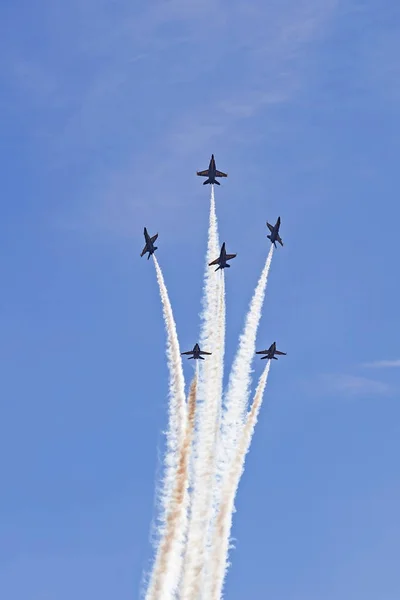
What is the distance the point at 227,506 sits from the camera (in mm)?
133750

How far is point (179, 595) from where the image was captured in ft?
417

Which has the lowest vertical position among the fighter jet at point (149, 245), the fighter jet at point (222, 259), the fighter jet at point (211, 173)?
the fighter jet at point (222, 259)

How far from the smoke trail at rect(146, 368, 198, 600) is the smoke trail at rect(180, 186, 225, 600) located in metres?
1.02

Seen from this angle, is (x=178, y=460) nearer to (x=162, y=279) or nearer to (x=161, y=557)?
(x=161, y=557)

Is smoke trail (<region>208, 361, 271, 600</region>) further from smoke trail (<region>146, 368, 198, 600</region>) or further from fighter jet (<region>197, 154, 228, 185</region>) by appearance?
fighter jet (<region>197, 154, 228, 185</region>)

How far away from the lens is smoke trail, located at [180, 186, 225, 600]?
13012 cm

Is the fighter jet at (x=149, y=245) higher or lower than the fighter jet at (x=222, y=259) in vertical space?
higher

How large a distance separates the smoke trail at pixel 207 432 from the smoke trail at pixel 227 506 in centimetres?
139

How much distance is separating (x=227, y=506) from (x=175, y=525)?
257 inches

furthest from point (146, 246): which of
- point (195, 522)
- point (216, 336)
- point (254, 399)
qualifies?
point (195, 522)

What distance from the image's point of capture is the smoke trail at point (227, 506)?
426ft

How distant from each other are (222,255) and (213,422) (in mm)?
21424

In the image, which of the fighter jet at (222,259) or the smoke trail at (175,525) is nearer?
the smoke trail at (175,525)

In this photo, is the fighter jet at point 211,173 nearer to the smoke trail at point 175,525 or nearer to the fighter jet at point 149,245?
the fighter jet at point 149,245
